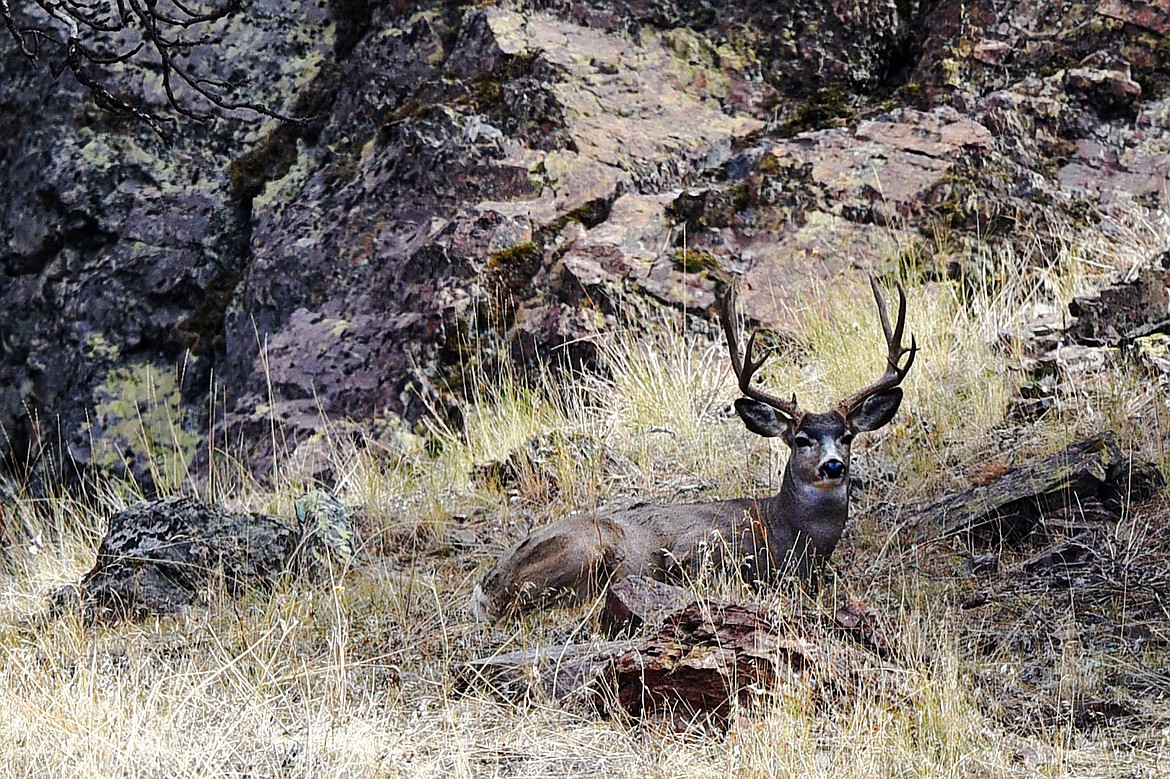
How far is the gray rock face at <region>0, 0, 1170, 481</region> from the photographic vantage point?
973cm

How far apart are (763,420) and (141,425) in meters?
5.62

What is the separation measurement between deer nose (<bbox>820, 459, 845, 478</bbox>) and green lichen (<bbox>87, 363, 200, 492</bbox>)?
5362 millimetres

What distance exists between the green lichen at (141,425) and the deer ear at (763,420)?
16.1ft

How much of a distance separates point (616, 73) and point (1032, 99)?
9.64 ft

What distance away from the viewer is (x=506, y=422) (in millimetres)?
9039

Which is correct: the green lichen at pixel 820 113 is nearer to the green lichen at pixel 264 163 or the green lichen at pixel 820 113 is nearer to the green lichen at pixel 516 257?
the green lichen at pixel 516 257

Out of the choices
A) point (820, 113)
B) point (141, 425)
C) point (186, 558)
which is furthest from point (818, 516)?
point (141, 425)

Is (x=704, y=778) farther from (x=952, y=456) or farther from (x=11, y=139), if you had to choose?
(x=11, y=139)

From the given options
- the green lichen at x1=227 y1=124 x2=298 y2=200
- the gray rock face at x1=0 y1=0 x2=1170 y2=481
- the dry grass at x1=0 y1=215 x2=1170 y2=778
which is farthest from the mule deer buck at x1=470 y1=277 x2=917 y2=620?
the green lichen at x1=227 y1=124 x2=298 y2=200

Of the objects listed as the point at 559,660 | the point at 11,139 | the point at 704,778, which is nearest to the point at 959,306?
the point at 559,660

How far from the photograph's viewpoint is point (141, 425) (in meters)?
10.6

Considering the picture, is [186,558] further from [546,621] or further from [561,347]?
[561,347]

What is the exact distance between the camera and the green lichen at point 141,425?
10383mm

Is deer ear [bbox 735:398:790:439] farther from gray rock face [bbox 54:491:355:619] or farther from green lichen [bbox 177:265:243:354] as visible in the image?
green lichen [bbox 177:265:243:354]
